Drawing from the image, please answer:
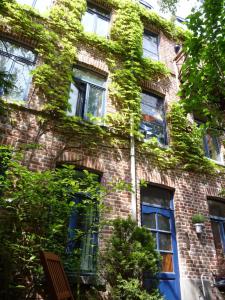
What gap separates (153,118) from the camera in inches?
342

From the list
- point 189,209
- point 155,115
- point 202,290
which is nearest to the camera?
point 202,290

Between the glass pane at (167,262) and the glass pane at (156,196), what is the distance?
129cm

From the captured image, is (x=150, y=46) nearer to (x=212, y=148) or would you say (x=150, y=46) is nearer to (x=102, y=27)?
(x=102, y=27)

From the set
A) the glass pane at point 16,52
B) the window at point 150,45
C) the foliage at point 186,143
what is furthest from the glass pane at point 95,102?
the window at point 150,45

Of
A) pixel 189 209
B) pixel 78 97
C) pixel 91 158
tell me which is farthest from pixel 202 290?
pixel 78 97

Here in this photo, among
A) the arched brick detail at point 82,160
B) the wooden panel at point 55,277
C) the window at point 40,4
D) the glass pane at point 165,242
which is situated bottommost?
the wooden panel at point 55,277

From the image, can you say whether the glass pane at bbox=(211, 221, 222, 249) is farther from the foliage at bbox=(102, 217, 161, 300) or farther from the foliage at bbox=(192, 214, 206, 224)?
the foliage at bbox=(102, 217, 161, 300)

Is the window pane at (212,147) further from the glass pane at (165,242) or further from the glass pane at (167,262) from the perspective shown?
the glass pane at (167,262)

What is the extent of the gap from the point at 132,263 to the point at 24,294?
1.94m

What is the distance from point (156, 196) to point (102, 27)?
6.36 m

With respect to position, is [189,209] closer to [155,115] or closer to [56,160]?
[155,115]

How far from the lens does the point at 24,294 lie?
449 centimetres

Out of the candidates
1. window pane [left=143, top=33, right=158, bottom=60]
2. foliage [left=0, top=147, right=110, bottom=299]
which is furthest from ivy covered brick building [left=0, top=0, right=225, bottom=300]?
foliage [left=0, top=147, right=110, bottom=299]

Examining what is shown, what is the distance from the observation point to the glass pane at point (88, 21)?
9177 mm
